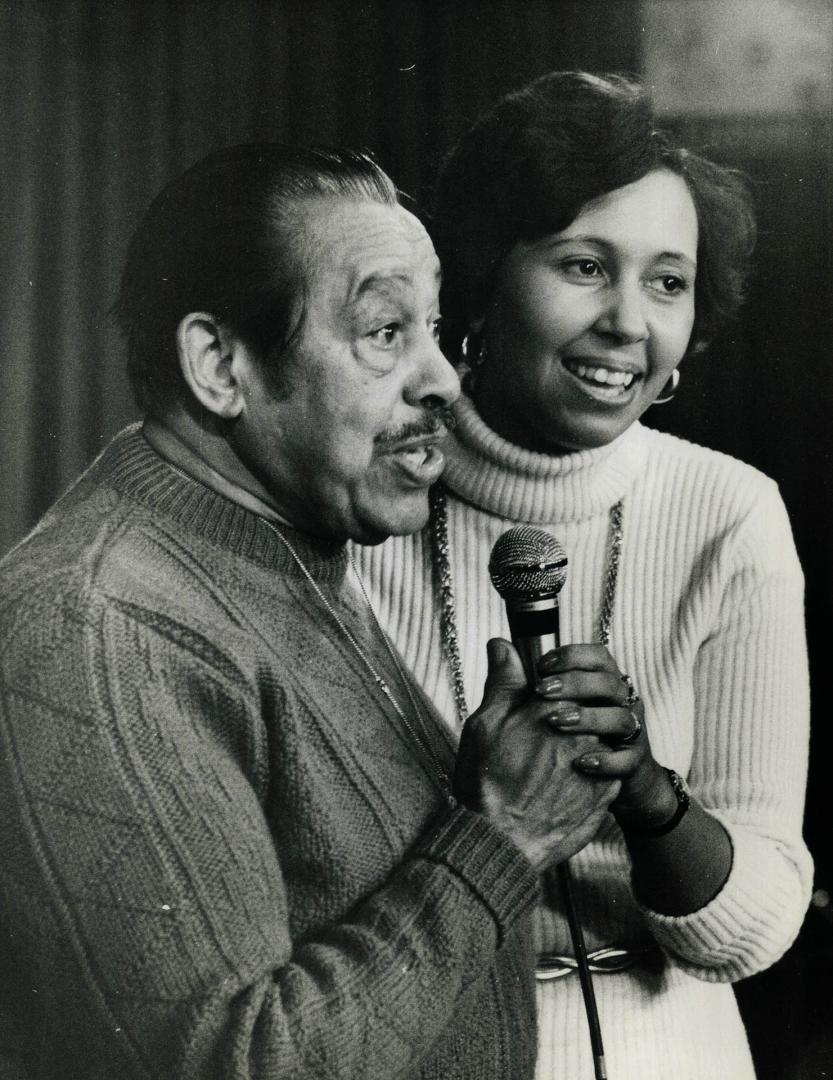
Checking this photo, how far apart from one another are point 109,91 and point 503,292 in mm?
432

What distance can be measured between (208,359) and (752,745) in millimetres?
634

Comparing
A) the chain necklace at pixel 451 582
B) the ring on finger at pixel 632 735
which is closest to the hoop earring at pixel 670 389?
the chain necklace at pixel 451 582

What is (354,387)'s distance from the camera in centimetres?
94

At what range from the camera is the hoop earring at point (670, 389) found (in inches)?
46.2

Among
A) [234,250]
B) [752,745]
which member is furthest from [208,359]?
[752,745]

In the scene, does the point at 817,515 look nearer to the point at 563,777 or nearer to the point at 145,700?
the point at 563,777

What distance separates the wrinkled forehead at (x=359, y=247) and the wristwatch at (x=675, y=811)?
0.50 m

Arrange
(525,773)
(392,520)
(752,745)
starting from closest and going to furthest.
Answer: (525,773) → (392,520) → (752,745)

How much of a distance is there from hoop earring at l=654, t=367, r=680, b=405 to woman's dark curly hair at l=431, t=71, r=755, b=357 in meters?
0.03

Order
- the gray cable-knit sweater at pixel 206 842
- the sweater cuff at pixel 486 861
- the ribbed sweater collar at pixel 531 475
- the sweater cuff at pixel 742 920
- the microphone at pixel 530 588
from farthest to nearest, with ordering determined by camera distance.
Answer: the ribbed sweater collar at pixel 531 475 → the sweater cuff at pixel 742 920 → the microphone at pixel 530 588 → the sweater cuff at pixel 486 861 → the gray cable-knit sweater at pixel 206 842

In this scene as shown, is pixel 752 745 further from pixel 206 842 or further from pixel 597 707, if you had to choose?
pixel 206 842

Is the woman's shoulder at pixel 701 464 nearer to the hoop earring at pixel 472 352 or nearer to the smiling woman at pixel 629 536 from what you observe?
the smiling woman at pixel 629 536

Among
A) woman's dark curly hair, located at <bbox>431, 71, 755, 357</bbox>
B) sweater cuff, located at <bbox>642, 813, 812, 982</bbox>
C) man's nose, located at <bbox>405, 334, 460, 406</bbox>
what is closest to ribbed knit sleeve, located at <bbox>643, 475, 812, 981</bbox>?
sweater cuff, located at <bbox>642, 813, 812, 982</bbox>

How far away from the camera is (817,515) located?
1.17 m
